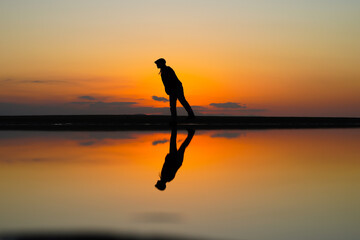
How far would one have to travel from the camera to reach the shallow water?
3.43m

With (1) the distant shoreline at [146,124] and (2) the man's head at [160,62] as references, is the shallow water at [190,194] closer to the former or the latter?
(2) the man's head at [160,62]

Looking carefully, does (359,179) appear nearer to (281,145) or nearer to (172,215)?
(172,215)

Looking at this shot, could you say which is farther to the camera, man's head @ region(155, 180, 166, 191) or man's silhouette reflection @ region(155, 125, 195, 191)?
man's silhouette reflection @ region(155, 125, 195, 191)

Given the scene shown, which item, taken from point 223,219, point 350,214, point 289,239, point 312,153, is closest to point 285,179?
point 350,214

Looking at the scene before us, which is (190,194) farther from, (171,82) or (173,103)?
(173,103)

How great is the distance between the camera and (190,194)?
4.68 metres

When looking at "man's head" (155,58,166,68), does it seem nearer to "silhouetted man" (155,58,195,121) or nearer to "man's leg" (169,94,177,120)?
"silhouetted man" (155,58,195,121)

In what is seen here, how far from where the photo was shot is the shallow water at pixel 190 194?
3435mm

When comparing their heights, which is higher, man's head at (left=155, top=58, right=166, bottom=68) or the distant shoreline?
man's head at (left=155, top=58, right=166, bottom=68)

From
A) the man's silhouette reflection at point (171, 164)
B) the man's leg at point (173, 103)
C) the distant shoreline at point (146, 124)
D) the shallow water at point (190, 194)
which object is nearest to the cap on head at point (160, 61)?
the man's leg at point (173, 103)

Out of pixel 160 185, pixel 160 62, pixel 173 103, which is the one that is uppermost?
pixel 160 62

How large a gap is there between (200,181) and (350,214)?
194 centimetres

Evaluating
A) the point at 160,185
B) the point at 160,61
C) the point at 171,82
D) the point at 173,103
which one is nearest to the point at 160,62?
the point at 160,61

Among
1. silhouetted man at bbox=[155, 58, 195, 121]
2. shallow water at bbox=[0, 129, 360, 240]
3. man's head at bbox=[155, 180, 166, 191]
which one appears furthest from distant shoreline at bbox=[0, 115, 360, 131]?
man's head at bbox=[155, 180, 166, 191]
